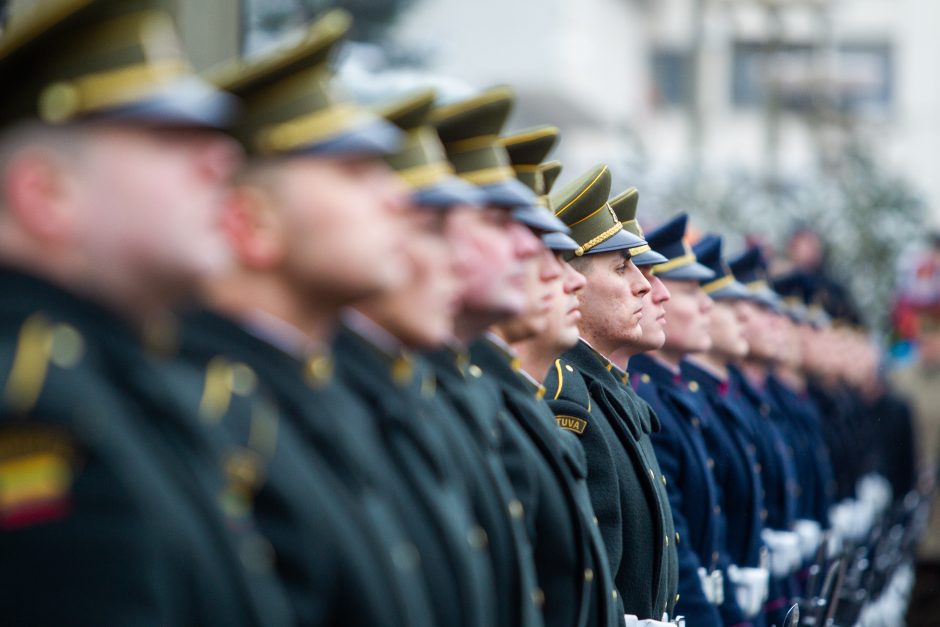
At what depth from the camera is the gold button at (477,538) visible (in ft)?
12.1

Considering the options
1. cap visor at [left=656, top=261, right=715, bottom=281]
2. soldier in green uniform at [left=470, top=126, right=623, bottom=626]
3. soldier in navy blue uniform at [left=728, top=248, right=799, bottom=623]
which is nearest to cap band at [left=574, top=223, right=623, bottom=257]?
soldier in green uniform at [left=470, top=126, right=623, bottom=626]

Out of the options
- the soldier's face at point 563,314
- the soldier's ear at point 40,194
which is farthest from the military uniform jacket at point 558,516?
the soldier's ear at point 40,194

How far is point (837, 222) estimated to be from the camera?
787 inches

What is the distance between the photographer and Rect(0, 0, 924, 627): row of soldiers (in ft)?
8.58

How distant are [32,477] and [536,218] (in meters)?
2.25

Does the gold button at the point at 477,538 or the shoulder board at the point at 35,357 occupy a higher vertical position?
the shoulder board at the point at 35,357

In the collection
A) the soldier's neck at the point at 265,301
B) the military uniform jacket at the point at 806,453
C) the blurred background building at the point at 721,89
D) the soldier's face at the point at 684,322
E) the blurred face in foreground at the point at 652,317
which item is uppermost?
the soldier's neck at the point at 265,301

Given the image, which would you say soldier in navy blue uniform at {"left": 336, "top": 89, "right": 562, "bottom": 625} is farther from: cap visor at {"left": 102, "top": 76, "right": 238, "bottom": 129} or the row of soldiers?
cap visor at {"left": 102, "top": 76, "right": 238, "bottom": 129}

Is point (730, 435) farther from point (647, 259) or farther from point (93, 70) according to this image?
point (93, 70)

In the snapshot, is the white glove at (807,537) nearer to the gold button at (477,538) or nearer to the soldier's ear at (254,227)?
the gold button at (477,538)

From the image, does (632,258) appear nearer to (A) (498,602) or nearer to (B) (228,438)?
(A) (498,602)

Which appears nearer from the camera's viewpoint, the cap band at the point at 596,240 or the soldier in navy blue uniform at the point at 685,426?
the cap band at the point at 596,240

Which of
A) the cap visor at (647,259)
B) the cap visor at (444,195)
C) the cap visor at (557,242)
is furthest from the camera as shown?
the cap visor at (647,259)

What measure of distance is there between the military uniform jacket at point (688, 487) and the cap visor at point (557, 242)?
5.44ft
